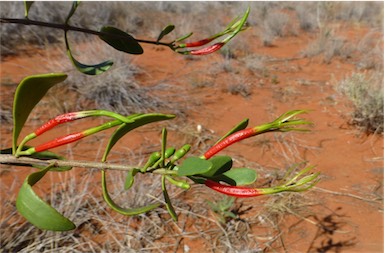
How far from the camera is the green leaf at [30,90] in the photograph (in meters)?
0.33

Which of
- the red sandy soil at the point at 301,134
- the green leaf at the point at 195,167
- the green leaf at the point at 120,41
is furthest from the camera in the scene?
the red sandy soil at the point at 301,134

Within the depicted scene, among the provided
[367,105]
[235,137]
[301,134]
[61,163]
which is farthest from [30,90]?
[367,105]

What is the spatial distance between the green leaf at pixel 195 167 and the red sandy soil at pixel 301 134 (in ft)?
4.47

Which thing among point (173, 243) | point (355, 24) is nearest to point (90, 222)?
point (173, 243)

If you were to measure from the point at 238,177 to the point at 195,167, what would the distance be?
104mm

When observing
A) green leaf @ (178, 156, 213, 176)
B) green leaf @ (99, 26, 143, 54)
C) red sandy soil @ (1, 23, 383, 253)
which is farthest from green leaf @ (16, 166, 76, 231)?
red sandy soil @ (1, 23, 383, 253)

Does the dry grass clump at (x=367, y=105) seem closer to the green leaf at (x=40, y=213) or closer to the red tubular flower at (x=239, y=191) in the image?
the red tubular flower at (x=239, y=191)

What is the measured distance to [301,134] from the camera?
2.57 meters

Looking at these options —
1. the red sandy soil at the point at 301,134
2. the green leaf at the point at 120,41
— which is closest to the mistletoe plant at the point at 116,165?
the green leaf at the point at 120,41

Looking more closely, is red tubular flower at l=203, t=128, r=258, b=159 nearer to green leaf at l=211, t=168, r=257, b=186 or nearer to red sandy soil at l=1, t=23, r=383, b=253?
green leaf at l=211, t=168, r=257, b=186

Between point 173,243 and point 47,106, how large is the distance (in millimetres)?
Result: 1534

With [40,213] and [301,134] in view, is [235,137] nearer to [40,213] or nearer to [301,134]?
[40,213]

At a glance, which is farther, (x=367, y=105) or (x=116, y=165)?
(x=367, y=105)

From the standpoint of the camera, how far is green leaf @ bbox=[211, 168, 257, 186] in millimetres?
414
